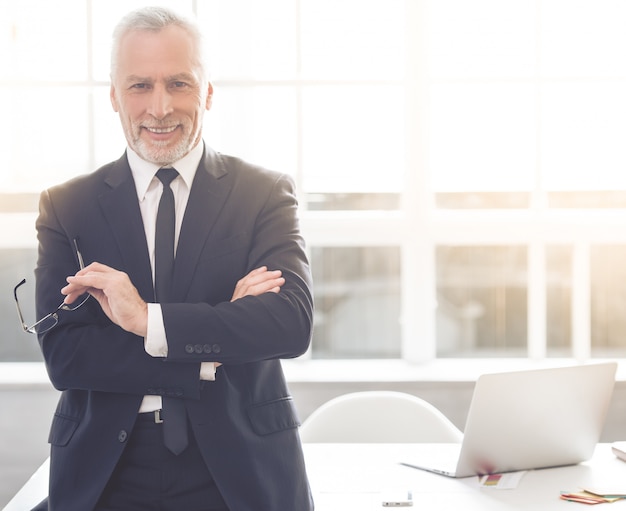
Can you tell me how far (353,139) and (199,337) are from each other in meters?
2.07

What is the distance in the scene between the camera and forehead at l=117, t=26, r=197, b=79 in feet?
6.78

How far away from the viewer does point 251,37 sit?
3.74 meters

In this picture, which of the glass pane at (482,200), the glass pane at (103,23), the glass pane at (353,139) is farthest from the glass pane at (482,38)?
the glass pane at (103,23)

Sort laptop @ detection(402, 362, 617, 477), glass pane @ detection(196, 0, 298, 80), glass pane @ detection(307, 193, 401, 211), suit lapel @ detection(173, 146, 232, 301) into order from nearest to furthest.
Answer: suit lapel @ detection(173, 146, 232, 301), laptop @ detection(402, 362, 617, 477), glass pane @ detection(196, 0, 298, 80), glass pane @ detection(307, 193, 401, 211)

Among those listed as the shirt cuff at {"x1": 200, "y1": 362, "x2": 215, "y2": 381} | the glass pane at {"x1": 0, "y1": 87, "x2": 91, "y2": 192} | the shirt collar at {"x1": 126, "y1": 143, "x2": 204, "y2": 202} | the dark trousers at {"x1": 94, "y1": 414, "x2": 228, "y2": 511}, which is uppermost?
the glass pane at {"x1": 0, "y1": 87, "x2": 91, "y2": 192}

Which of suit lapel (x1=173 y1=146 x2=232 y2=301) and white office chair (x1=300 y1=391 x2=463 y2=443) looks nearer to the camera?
suit lapel (x1=173 y1=146 x2=232 y2=301)

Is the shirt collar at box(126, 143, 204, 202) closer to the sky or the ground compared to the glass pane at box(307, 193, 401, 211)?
closer to the sky

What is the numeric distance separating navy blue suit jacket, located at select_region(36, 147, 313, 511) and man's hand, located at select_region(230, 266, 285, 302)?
0.08 feet

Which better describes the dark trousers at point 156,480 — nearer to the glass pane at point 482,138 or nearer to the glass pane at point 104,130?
the glass pane at point 104,130

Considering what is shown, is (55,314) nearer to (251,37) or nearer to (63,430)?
(63,430)

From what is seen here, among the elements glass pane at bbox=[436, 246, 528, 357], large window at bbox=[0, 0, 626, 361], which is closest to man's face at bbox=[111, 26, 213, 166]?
large window at bbox=[0, 0, 626, 361]

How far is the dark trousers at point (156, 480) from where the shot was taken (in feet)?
6.11

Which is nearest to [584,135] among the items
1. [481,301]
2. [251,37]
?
[481,301]

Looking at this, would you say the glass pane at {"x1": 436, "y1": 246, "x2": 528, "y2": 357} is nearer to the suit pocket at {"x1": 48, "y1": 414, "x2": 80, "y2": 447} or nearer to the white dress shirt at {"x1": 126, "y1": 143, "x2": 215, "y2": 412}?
the white dress shirt at {"x1": 126, "y1": 143, "x2": 215, "y2": 412}
